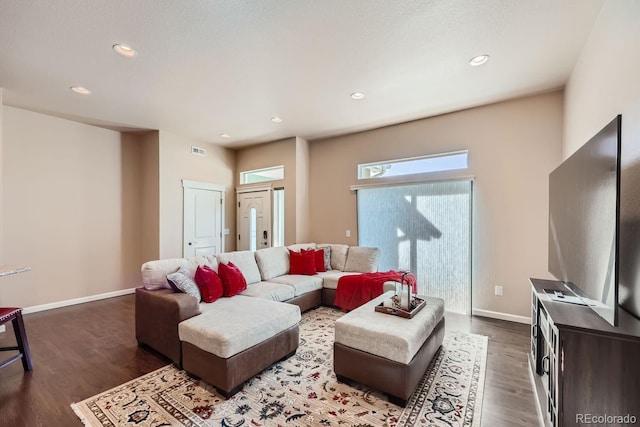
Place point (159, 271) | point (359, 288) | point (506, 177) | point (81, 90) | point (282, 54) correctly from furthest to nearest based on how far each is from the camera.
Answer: point (359, 288) < point (506, 177) < point (81, 90) < point (159, 271) < point (282, 54)

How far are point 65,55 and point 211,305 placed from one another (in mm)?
2779

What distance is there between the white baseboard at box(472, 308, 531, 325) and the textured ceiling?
9.46ft

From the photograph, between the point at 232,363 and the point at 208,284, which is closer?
the point at 232,363

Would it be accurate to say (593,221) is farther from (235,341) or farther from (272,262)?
(272,262)

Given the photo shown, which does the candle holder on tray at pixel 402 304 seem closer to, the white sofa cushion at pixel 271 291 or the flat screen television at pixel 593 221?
the flat screen television at pixel 593 221

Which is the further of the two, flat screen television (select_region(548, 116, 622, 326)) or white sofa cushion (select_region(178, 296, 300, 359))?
white sofa cushion (select_region(178, 296, 300, 359))

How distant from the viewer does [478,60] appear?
271 cm

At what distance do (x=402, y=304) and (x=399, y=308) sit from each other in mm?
65

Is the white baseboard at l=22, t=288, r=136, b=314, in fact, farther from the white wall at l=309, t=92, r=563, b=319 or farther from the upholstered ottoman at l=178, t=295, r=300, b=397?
the white wall at l=309, t=92, r=563, b=319

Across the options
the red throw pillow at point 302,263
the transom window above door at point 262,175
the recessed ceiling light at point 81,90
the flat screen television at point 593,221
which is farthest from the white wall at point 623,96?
the recessed ceiling light at point 81,90

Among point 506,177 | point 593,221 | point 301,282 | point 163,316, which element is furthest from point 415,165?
point 163,316

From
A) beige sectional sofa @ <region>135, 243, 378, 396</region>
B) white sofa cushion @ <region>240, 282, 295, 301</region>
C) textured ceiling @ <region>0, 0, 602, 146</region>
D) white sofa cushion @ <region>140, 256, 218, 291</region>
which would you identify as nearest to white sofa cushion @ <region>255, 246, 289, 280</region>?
white sofa cushion @ <region>240, 282, 295, 301</region>

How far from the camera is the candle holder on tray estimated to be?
237 cm

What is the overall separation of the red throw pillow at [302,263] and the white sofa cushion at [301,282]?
4.3 inches
